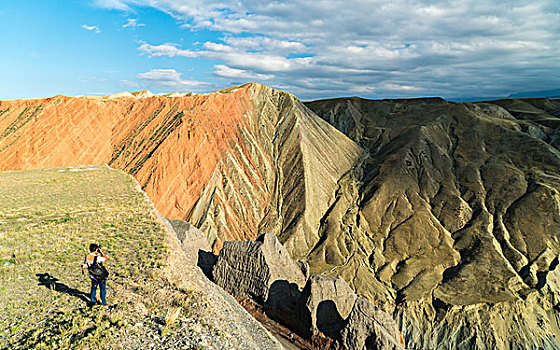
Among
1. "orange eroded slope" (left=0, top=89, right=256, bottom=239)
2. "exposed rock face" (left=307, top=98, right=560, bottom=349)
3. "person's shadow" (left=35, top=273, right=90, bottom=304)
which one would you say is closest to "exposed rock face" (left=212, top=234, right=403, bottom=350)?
"exposed rock face" (left=307, top=98, right=560, bottom=349)

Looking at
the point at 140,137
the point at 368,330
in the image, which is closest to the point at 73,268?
Answer: the point at 368,330

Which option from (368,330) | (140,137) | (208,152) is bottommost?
(368,330)

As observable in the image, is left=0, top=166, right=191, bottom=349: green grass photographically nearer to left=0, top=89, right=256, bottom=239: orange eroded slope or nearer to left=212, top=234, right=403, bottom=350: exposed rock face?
left=212, top=234, right=403, bottom=350: exposed rock face

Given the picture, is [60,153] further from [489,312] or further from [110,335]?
[489,312]

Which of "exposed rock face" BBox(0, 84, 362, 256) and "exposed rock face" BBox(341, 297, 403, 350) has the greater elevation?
"exposed rock face" BBox(0, 84, 362, 256)

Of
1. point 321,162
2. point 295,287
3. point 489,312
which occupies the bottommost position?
point 489,312

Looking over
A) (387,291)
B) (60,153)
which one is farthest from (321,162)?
(60,153)

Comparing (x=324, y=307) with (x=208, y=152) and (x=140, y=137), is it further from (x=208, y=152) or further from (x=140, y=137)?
(x=140, y=137)
